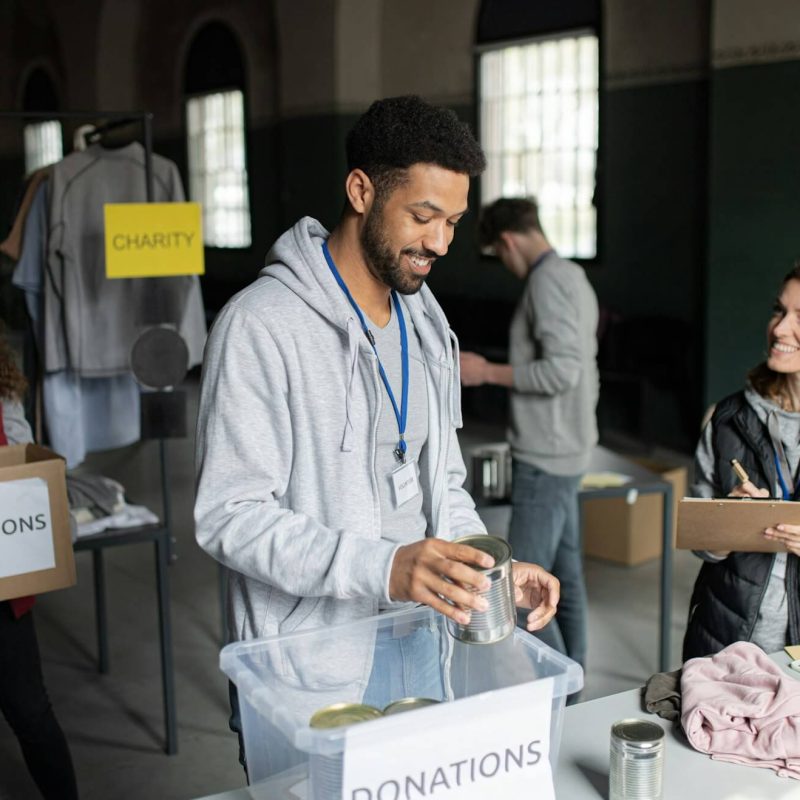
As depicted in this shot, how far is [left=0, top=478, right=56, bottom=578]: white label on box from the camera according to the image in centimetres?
258

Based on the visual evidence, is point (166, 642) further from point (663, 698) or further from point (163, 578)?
point (663, 698)

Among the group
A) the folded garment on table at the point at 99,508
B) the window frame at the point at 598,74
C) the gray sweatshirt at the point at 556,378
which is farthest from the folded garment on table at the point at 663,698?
the window frame at the point at 598,74

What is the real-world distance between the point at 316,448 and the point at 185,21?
12612 mm

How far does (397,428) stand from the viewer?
1847 millimetres

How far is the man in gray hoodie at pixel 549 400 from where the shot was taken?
3.71 metres

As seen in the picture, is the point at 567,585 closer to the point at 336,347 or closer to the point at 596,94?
the point at 336,347

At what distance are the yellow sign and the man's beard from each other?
1.92 m

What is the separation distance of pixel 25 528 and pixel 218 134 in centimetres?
1113

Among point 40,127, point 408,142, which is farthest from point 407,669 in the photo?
point 40,127

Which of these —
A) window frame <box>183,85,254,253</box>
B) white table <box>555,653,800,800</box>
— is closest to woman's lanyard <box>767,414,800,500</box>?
white table <box>555,653,800,800</box>

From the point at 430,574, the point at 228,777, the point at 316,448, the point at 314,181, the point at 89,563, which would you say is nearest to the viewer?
the point at 430,574

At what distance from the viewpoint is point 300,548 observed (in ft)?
5.19

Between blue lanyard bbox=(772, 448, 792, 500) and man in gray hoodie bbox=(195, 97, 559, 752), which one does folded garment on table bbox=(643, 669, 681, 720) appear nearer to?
man in gray hoodie bbox=(195, 97, 559, 752)

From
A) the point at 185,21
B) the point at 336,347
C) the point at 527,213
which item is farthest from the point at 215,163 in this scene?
the point at 336,347
